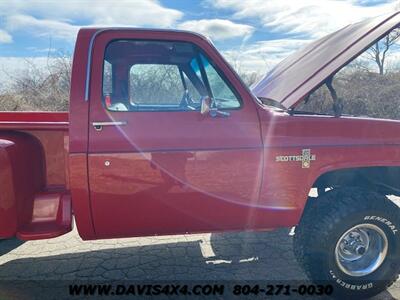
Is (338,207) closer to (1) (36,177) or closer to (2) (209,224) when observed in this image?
(2) (209,224)

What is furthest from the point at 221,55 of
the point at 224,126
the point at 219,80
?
the point at 224,126

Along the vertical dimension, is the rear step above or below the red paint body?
below

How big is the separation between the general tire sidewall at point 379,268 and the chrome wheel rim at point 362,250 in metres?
0.04

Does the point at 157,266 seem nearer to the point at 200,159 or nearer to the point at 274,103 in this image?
the point at 200,159

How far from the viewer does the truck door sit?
2451mm

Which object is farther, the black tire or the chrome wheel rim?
the chrome wheel rim

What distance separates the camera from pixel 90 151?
241cm

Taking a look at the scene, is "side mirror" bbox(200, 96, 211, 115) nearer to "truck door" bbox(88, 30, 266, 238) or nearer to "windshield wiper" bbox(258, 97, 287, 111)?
"truck door" bbox(88, 30, 266, 238)

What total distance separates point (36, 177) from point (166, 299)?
1.49 m

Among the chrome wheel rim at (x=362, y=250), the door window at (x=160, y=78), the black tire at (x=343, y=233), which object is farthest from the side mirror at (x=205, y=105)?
the chrome wheel rim at (x=362, y=250)

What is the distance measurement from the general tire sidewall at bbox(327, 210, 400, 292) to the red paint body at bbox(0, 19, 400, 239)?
367 millimetres

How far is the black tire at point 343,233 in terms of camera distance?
270 centimetres

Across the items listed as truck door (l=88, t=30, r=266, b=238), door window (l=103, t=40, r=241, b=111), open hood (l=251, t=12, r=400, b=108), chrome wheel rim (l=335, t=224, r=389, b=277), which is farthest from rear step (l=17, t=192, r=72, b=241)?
chrome wheel rim (l=335, t=224, r=389, b=277)

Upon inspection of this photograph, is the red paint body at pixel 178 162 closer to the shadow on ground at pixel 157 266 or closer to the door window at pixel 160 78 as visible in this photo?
the door window at pixel 160 78
